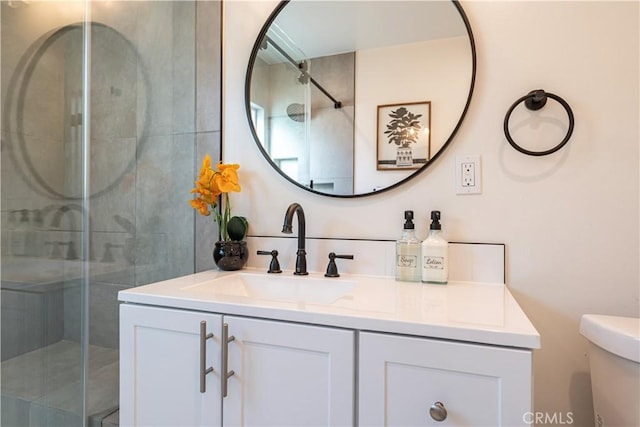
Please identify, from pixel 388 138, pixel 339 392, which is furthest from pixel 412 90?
pixel 339 392

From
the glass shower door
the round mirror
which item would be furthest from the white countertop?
the glass shower door

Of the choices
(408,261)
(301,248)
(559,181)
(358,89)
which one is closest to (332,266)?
(301,248)

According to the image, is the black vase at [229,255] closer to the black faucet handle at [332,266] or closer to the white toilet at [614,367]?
the black faucet handle at [332,266]

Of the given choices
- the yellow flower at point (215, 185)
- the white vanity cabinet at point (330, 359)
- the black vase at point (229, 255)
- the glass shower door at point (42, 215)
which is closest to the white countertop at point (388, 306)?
the white vanity cabinet at point (330, 359)

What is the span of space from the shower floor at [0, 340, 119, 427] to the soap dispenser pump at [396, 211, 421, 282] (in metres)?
1.09

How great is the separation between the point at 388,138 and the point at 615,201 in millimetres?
654

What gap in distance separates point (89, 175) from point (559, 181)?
1659mm

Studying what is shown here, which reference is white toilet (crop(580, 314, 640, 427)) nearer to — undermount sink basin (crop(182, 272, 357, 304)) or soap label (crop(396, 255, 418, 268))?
soap label (crop(396, 255, 418, 268))

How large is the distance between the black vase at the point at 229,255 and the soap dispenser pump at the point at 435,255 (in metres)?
0.63

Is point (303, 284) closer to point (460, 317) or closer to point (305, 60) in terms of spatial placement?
point (460, 317)

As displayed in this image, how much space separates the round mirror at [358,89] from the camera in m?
1.09

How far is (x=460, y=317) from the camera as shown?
668 millimetres

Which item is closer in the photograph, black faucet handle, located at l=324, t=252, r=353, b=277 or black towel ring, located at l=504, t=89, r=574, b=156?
black towel ring, located at l=504, t=89, r=574, b=156

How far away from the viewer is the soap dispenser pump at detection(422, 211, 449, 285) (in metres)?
0.99
